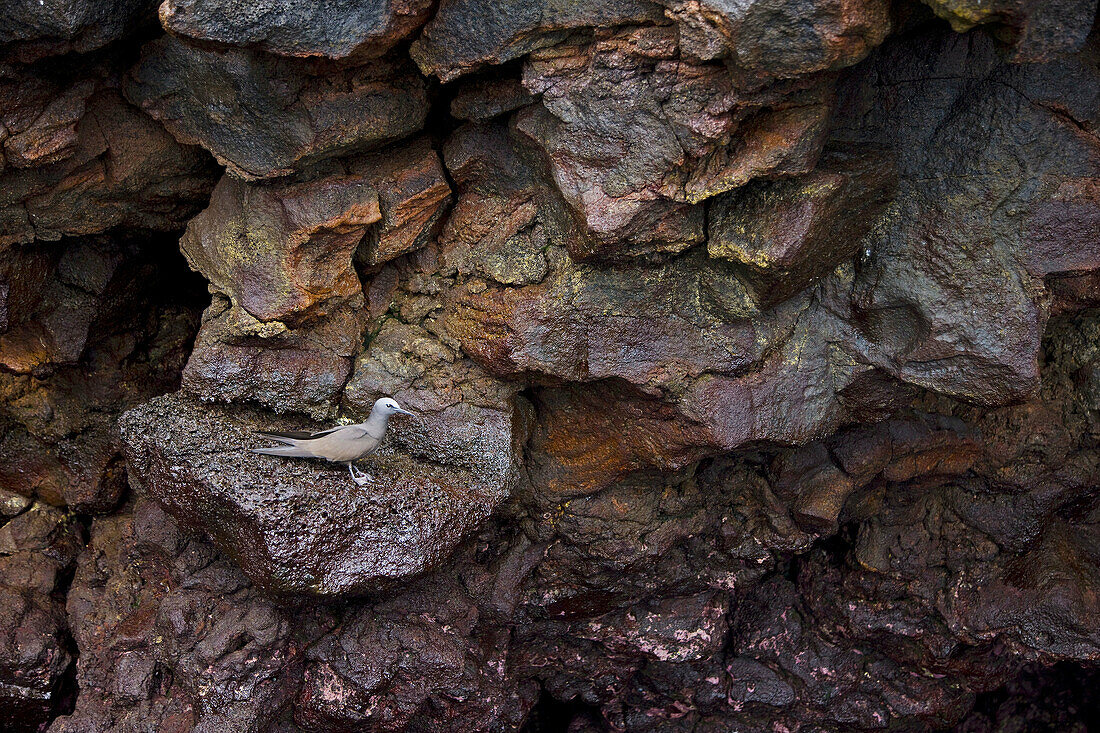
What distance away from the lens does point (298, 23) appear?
3.48 metres

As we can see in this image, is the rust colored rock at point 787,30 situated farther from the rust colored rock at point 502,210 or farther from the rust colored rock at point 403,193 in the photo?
the rust colored rock at point 403,193

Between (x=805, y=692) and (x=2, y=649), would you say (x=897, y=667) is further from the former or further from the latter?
(x=2, y=649)

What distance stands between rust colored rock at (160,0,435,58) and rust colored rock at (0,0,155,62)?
47cm

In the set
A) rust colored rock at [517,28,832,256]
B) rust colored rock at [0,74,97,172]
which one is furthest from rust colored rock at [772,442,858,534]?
rust colored rock at [0,74,97,172]

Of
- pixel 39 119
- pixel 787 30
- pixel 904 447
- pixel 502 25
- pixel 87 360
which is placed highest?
pixel 787 30

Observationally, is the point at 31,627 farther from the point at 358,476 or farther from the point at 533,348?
the point at 533,348

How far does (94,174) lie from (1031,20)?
4.48 metres

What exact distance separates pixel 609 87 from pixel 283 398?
7.95ft

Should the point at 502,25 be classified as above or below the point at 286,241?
above

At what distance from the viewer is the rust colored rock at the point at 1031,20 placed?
119 inches

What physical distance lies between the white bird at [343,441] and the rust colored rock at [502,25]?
173 cm

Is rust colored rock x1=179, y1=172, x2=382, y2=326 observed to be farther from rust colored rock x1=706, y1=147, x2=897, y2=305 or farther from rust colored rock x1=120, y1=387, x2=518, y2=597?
rust colored rock x1=706, y1=147, x2=897, y2=305

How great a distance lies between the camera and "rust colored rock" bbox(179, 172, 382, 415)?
4.27 meters

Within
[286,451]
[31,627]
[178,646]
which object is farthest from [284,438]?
[31,627]
